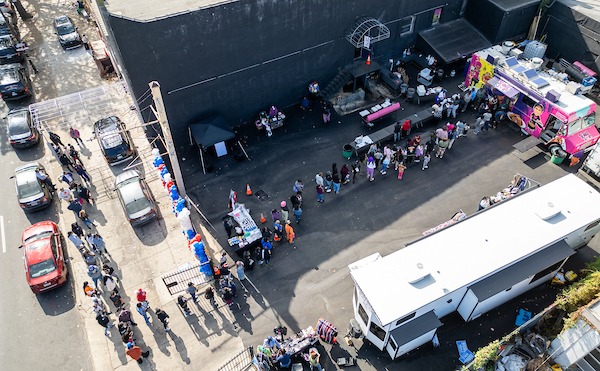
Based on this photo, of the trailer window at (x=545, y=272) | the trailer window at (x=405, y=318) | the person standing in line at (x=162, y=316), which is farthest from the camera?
the trailer window at (x=545, y=272)

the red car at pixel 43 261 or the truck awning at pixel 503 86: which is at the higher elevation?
the truck awning at pixel 503 86

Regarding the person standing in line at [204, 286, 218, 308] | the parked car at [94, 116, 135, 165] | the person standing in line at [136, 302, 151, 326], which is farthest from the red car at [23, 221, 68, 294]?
the person standing in line at [204, 286, 218, 308]

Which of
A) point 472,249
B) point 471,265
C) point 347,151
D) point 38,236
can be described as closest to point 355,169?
point 347,151

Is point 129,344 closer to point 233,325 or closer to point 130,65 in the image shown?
point 233,325

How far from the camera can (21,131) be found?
24.6 m

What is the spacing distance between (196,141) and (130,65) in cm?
498

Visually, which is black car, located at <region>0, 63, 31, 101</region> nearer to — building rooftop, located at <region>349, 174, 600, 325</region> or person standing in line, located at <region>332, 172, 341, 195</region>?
person standing in line, located at <region>332, 172, 341, 195</region>

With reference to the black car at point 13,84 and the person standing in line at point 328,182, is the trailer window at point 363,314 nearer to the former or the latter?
the person standing in line at point 328,182

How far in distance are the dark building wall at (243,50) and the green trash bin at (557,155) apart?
39.6 ft

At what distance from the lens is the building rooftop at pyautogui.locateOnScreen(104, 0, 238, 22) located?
20.4 meters

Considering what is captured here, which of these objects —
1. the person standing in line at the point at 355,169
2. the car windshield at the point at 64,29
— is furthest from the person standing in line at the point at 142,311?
the car windshield at the point at 64,29

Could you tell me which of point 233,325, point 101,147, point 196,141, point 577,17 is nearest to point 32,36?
point 101,147

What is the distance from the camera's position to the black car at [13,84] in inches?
1063

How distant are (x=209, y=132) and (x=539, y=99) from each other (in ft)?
59.2
